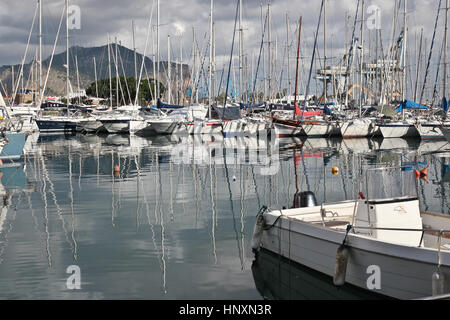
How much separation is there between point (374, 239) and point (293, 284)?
2256mm

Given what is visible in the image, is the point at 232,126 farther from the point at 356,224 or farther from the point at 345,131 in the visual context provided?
the point at 356,224

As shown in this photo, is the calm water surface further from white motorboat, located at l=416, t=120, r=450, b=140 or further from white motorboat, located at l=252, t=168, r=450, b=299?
white motorboat, located at l=416, t=120, r=450, b=140

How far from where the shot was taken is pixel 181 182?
26312 millimetres

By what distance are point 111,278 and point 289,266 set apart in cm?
396

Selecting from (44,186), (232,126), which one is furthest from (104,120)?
(44,186)

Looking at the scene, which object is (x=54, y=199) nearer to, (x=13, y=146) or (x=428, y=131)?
(x=13, y=146)

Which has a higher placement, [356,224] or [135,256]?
[356,224]

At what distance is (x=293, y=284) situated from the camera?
11.4m

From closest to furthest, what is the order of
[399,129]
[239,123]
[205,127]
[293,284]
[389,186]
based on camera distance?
[293,284] < [389,186] < [399,129] < [239,123] < [205,127]

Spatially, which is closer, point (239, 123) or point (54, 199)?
point (54, 199)

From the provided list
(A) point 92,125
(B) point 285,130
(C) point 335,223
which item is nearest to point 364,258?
(C) point 335,223

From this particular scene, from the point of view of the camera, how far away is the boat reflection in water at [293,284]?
10.6 meters

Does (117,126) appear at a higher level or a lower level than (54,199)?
higher

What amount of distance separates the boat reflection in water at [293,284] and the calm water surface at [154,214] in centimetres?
26
